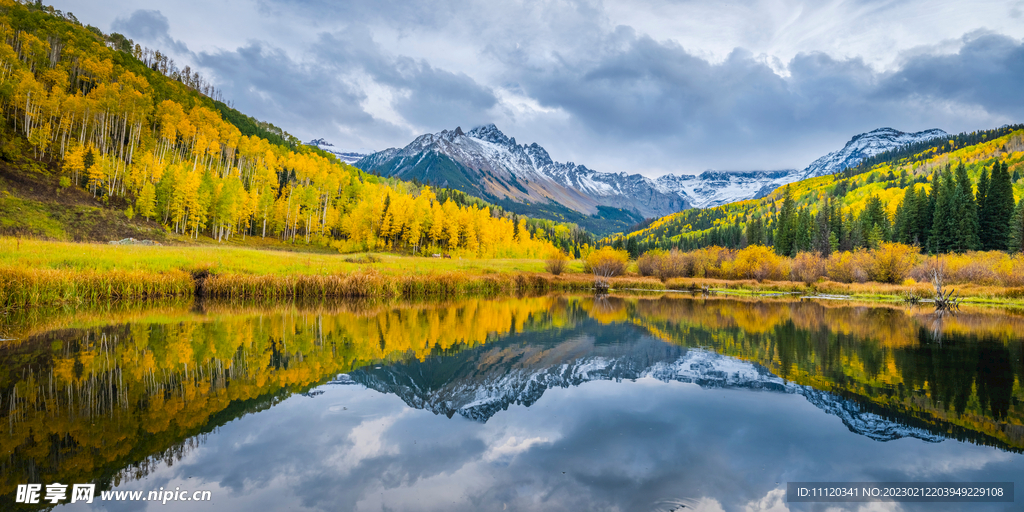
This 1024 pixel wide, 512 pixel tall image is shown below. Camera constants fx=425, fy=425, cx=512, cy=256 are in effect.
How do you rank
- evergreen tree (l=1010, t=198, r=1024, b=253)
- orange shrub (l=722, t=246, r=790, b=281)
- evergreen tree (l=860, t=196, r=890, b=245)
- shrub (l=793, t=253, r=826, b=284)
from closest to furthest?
evergreen tree (l=1010, t=198, r=1024, b=253), shrub (l=793, t=253, r=826, b=284), orange shrub (l=722, t=246, r=790, b=281), evergreen tree (l=860, t=196, r=890, b=245)

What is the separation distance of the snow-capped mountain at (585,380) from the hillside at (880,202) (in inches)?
3255

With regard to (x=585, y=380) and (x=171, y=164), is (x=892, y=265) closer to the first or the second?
(x=585, y=380)

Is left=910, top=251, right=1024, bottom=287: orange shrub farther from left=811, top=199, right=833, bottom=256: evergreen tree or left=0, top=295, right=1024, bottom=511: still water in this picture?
left=0, top=295, right=1024, bottom=511: still water

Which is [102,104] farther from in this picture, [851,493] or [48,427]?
[851,493]

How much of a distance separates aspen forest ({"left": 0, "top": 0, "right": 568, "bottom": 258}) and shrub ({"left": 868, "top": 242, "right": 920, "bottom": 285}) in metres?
62.4

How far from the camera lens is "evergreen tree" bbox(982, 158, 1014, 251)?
65225 mm

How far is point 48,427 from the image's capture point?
22.1 ft

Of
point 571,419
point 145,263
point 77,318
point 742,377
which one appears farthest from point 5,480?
point 145,263

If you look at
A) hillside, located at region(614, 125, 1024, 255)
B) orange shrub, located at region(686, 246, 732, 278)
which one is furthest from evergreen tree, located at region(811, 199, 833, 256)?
orange shrub, located at region(686, 246, 732, 278)

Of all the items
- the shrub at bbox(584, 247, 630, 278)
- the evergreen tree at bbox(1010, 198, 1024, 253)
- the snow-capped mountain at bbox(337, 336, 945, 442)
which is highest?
the evergreen tree at bbox(1010, 198, 1024, 253)

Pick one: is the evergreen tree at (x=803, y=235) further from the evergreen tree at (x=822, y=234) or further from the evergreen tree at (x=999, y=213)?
the evergreen tree at (x=999, y=213)

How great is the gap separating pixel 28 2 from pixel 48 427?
149 m

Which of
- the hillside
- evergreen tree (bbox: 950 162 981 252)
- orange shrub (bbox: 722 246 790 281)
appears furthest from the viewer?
the hillside

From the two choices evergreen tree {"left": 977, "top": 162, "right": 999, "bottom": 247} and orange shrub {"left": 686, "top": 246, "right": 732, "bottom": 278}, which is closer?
evergreen tree {"left": 977, "top": 162, "right": 999, "bottom": 247}
